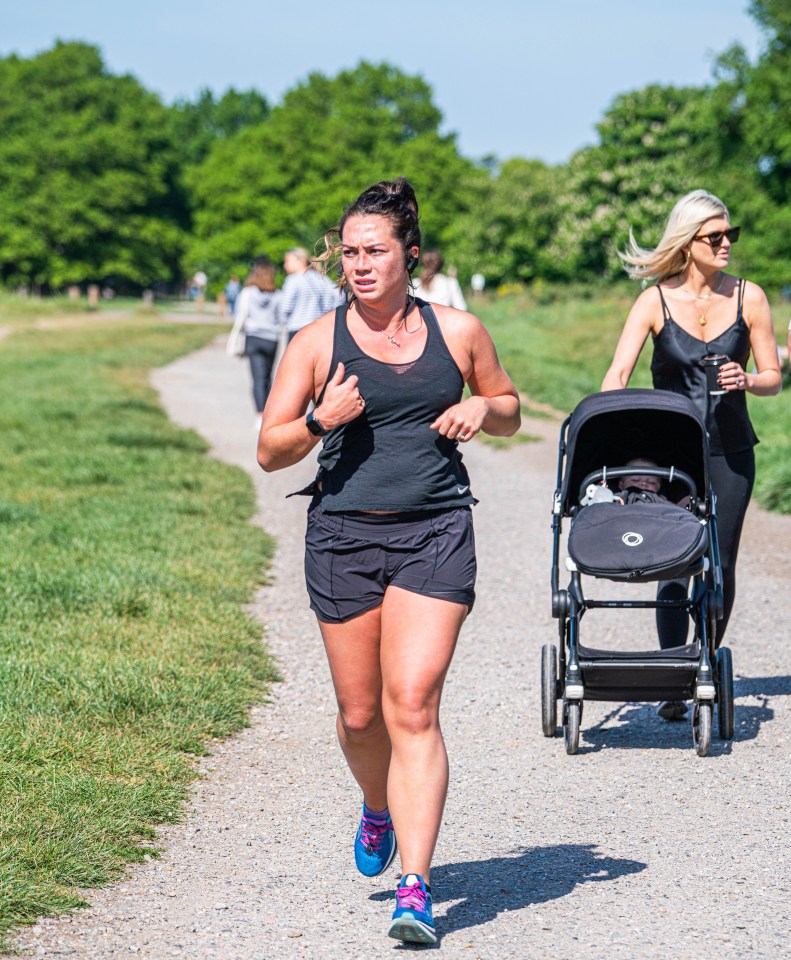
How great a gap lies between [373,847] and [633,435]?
207 cm

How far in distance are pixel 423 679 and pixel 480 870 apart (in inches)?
34.6

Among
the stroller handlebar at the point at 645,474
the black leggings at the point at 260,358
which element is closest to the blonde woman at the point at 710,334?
the stroller handlebar at the point at 645,474

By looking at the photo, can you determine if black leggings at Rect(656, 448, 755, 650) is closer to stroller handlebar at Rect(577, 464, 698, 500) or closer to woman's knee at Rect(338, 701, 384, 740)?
stroller handlebar at Rect(577, 464, 698, 500)

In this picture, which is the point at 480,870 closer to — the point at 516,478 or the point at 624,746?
the point at 624,746

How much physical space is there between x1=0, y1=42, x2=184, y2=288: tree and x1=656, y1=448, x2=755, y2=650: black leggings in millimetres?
68643

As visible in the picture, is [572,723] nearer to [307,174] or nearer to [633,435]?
[633,435]

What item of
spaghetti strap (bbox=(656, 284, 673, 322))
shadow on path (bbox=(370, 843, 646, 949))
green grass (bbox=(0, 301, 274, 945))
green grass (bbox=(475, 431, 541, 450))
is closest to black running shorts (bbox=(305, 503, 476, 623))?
shadow on path (bbox=(370, 843, 646, 949))

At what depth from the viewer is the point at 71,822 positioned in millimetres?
4180

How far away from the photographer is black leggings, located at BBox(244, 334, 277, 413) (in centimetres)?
1418

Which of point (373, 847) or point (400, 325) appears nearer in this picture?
point (400, 325)

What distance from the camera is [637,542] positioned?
15.6ft

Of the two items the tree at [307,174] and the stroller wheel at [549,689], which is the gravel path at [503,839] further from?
the tree at [307,174]

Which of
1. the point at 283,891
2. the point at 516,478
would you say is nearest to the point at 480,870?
the point at 283,891

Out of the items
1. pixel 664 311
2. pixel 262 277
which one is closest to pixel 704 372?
pixel 664 311
